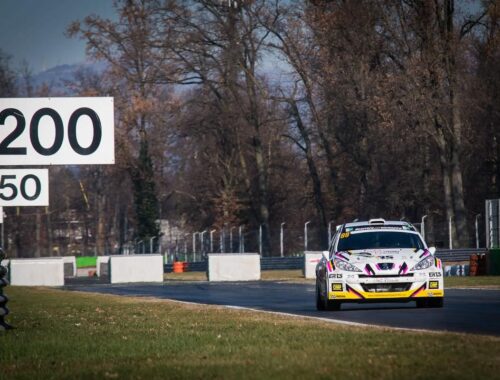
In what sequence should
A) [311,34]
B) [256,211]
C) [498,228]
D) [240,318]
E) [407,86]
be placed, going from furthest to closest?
[256,211], [311,34], [407,86], [498,228], [240,318]

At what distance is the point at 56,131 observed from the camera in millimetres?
19234

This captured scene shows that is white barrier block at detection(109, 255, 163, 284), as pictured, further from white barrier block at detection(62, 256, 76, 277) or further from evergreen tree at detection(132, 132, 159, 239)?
white barrier block at detection(62, 256, 76, 277)

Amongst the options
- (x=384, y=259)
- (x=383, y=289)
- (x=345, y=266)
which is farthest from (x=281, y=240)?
(x=383, y=289)

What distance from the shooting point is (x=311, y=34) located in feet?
205

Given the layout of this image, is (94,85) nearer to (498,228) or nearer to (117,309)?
(498,228)

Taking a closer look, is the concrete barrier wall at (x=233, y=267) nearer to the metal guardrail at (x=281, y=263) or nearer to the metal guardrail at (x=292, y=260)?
the metal guardrail at (x=292, y=260)

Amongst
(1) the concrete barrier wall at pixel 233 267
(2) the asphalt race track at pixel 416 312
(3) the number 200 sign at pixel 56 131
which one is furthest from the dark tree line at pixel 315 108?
(3) the number 200 sign at pixel 56 131

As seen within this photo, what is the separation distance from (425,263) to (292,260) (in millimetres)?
36321

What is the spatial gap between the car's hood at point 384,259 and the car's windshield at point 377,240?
511mm

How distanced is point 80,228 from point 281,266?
63574mm

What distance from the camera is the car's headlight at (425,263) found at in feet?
70.0

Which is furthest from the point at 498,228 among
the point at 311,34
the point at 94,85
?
the point at 94,85

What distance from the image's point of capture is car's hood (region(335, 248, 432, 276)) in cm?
2122

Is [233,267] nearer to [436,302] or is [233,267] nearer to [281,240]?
[281,240]
